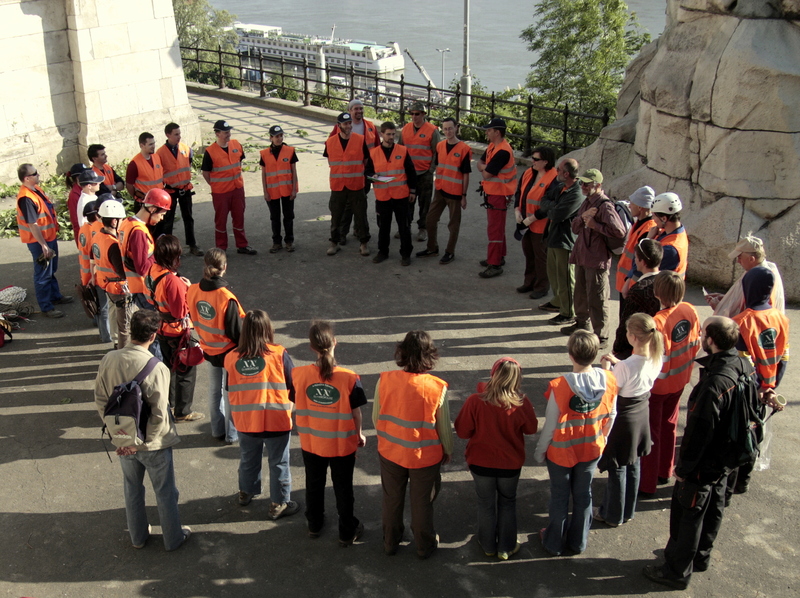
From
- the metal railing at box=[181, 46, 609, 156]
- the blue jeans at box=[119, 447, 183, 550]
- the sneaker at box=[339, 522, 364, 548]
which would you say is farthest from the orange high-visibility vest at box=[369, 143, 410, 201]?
the blue jeans at box=[119, 447, 183, 550]

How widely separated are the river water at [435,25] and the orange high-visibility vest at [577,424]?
50274 mm

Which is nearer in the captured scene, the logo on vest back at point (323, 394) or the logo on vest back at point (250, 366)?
the logo on vest back at point (323, 394)

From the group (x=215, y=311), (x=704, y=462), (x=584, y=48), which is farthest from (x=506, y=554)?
(x=584, y=48)

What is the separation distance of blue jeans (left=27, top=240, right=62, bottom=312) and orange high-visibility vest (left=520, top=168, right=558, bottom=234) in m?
4.99

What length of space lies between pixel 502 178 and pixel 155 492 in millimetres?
5377

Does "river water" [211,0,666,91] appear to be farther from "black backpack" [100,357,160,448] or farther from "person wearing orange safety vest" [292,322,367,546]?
"black backpack" [100,357,160,448]

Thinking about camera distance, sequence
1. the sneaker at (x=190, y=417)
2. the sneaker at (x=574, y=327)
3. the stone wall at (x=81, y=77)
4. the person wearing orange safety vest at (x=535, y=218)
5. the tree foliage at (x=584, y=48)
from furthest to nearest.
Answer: the tree foliage at (x=584, y=48)
the stone wall at (x=81, y=77)
the person wearing orange safety vest at (x=535, y=218)
the sneaker at (x=574, y=327)
the sneaker at (x=190, y=417)

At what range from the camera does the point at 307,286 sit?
8531mm

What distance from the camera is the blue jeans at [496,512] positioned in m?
4.24

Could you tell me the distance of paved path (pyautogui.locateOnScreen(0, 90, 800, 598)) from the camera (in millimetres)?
4301

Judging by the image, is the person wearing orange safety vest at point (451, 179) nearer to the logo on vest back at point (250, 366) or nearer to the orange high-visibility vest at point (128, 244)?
the orange high-visibility vest at point (128, 244)

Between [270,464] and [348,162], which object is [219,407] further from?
[348,162]

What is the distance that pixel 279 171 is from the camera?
356 inches

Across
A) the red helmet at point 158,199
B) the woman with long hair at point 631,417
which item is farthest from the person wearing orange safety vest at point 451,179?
the woman with long hair at point 631,417
